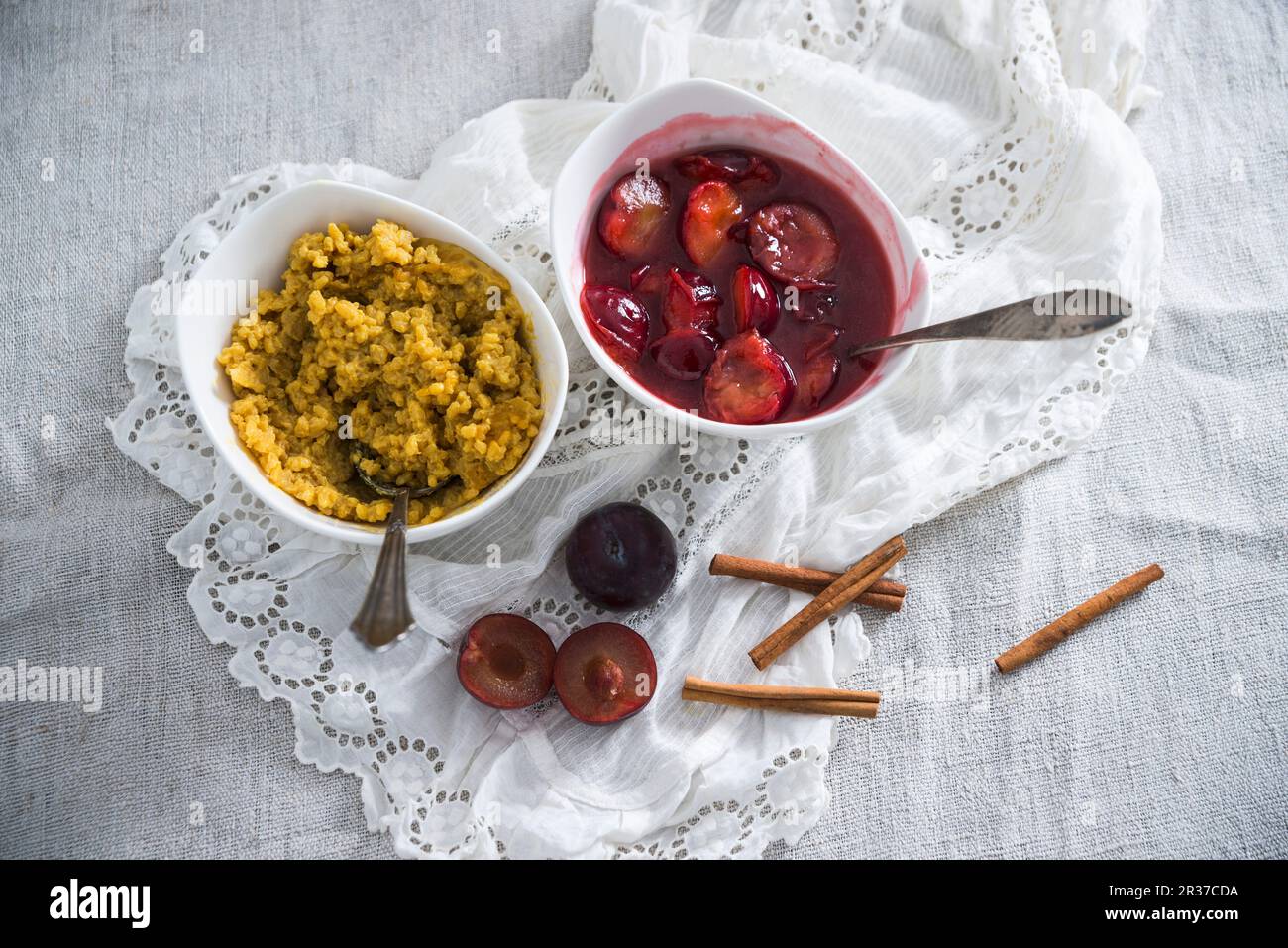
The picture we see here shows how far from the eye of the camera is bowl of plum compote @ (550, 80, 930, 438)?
1.83m

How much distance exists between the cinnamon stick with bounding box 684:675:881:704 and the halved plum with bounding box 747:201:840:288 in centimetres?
80

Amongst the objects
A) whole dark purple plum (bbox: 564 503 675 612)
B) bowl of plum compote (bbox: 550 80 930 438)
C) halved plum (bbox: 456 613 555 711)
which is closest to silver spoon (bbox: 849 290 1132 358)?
bowl of plum compote (bbox: 550 80 930 438)

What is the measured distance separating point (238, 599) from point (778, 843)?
46.8 inches

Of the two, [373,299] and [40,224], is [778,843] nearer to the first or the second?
[373,299]

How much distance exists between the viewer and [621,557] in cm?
200

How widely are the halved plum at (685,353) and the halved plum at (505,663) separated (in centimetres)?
60

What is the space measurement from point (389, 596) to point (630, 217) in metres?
0.81

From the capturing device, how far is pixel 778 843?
6.88 feet

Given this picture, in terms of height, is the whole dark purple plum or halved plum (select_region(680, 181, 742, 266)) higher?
halved plum (select_region(680, 181, 742, 266))

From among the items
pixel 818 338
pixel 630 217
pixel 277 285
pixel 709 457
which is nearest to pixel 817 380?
pixel 818 338

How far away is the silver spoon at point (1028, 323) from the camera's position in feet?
5.43

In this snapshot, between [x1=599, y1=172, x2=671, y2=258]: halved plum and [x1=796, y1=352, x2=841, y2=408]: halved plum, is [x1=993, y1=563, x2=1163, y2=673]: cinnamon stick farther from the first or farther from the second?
[x1=599, y1=172, x2=671, y2=258]: halved plum

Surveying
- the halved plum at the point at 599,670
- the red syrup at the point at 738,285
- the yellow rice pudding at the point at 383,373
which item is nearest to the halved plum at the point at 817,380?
the red syrup at the point at 738,285
